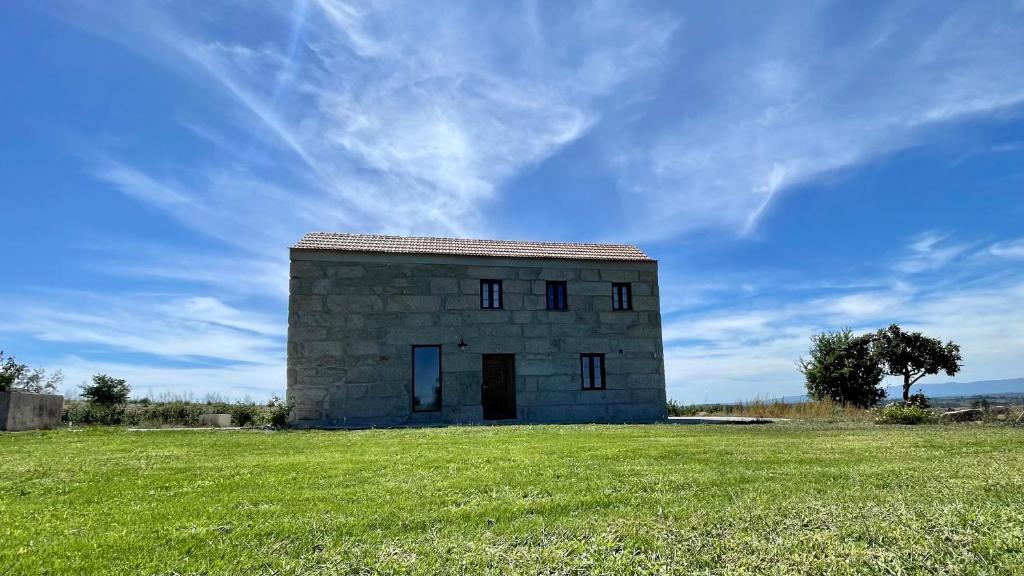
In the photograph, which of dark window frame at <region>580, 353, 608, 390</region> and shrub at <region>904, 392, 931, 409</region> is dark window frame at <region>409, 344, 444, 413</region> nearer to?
dark window frame at <region>580, 353, 608, 390</region>

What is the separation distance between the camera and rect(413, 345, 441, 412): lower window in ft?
53.9

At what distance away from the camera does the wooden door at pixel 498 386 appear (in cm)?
1700

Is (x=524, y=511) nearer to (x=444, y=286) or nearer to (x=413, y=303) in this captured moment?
(x=413, y=303)

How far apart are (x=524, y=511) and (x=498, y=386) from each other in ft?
42.0

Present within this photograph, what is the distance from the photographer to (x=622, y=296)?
18.7 m

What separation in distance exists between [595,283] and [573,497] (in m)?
13.8

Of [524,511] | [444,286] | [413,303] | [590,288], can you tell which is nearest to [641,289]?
[590,288]

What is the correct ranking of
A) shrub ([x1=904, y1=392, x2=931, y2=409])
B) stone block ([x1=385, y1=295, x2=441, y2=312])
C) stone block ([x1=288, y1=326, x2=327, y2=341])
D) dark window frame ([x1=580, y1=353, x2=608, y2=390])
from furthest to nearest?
shrub ([x1=904, y1=392, x2=931, y2=409])
dark window frame ([x1=580, y1=353, x2=608, y2=390])
stone block ([x1=385, y1=295, x2=441, y2=312])
stone block ([x1=288, y1=326, x2=327, y2=341])

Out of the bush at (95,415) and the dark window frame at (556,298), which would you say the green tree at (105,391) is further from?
the dark window frame at (556,298)

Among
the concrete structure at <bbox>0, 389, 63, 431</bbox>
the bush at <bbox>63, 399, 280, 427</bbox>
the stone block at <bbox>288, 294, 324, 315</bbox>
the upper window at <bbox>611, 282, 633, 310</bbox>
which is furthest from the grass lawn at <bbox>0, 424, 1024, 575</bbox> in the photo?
the upper window at <bbox>611, 282, 633, 310</bbox>

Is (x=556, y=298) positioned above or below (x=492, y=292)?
below

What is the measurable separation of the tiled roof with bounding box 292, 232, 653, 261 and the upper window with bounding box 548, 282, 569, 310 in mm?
876

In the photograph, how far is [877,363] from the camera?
22562 mm

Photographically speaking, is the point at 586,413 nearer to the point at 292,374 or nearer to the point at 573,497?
the point at 292,374
